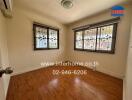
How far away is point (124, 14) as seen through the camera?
2.28 m

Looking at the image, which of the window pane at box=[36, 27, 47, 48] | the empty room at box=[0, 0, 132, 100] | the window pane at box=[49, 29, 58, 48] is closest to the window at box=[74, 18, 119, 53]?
the empty room at box=[0, 0, 132, 100]

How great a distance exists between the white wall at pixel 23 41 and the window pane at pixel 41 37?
0.26 metres

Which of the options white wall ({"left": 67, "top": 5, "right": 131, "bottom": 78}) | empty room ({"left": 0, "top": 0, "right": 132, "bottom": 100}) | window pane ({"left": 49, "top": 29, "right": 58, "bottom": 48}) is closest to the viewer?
empty room ({"left": 0, "top": 0, "right": 132, "bottom": 100})

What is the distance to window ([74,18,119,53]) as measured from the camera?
258cm

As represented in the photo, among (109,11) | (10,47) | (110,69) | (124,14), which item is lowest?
(110,69)

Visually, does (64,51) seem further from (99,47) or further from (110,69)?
(110,69)

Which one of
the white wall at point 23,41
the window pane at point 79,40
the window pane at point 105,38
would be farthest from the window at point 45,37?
the window pane at point 105,38

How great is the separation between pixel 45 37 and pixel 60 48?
43.2 inches

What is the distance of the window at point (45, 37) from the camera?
3.09m

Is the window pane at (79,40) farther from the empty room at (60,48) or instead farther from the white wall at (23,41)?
the white wall at (23,41)

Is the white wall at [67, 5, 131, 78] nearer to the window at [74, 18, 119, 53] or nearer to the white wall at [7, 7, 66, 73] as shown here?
the window at [74, 18, 119, 53]

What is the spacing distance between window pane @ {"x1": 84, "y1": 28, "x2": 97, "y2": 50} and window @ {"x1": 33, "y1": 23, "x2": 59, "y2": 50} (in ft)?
4.94

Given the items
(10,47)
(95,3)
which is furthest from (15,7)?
(95,3)

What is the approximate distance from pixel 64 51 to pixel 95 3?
2874 mm
